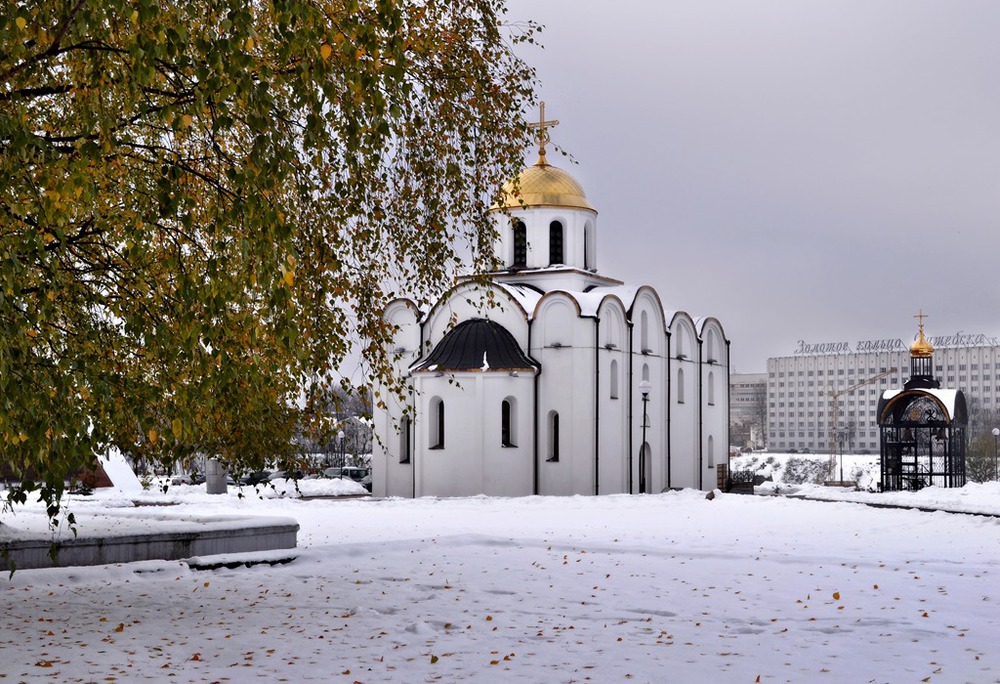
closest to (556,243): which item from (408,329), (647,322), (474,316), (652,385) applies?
(647,322)

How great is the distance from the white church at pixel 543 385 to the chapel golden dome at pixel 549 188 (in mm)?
61

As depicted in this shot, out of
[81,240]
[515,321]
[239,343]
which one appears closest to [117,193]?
[81,240]

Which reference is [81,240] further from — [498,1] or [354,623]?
[498,1]

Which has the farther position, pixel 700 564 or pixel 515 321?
pixel 515 321

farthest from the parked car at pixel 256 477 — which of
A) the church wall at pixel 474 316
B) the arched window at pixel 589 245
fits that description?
the arched window at pixel 589 245

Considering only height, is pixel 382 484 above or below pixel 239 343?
below

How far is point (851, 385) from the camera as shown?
501ft

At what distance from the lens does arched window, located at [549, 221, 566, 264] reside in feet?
135

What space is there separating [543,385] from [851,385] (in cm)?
12369

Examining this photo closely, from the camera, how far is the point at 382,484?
38.1m

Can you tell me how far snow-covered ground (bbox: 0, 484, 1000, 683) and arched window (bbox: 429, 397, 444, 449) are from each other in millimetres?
17338

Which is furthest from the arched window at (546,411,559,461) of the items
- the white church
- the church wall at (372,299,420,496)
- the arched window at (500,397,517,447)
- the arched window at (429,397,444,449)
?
the church wall at (372,299,420,496)

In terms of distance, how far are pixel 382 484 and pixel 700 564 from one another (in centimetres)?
2388

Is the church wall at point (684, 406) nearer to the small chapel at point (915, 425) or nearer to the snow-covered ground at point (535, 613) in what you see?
the small chapel at point (915, 425)
